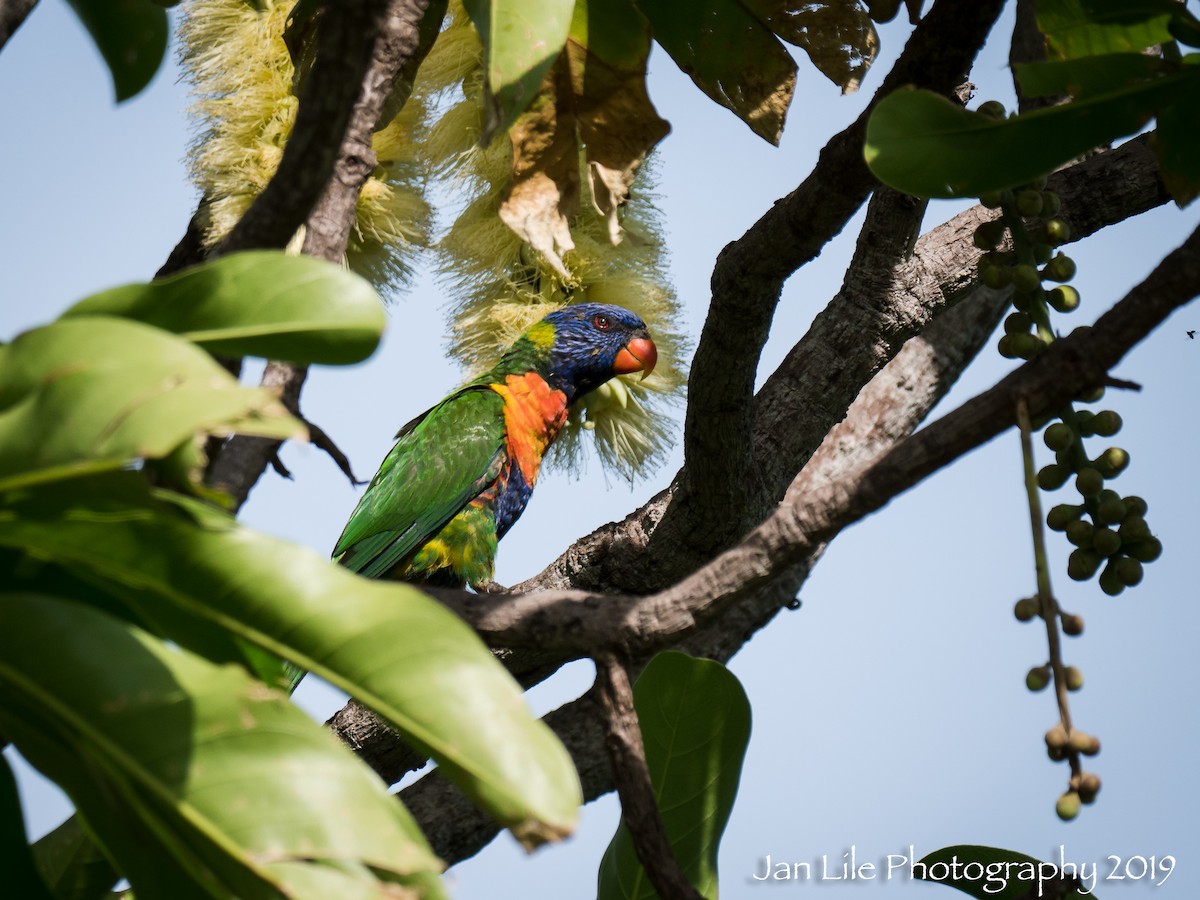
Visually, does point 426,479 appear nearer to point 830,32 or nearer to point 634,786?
point 830,32

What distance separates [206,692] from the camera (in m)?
0.58

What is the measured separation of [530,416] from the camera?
2.69 m

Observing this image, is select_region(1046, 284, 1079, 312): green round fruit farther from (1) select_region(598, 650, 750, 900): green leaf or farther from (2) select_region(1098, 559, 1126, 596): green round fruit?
(1) select_region(598, 650, 750, 900): green leaf

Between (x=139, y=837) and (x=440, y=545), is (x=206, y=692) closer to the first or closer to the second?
(x=139, y=837)

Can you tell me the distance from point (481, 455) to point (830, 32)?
1398mm

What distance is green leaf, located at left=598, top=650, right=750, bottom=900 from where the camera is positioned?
1068 mm

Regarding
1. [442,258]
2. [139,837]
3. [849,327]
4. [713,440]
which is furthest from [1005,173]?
[442,258]

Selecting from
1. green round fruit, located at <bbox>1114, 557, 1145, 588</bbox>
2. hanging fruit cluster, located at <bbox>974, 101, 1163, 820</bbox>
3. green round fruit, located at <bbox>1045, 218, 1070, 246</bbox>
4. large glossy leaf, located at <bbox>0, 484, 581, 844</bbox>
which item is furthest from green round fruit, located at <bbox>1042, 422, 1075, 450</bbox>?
large glossy leaf, located at <bbox>0, 484, 581, 844</bbox>

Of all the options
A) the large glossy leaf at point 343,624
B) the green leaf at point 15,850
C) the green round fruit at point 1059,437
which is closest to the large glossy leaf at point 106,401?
the large glossy leaf at point 343,624

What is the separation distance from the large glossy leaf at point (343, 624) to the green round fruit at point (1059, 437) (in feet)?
1.62

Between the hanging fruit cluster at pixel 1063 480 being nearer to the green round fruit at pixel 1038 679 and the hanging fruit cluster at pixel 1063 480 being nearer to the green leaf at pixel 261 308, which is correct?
the green round fruit at pixel 1038 679

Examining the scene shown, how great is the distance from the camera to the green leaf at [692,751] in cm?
107

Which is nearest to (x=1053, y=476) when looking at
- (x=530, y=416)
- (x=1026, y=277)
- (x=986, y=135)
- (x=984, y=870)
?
(x=1026, y=277)

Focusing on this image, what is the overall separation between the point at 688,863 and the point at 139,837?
62cm
